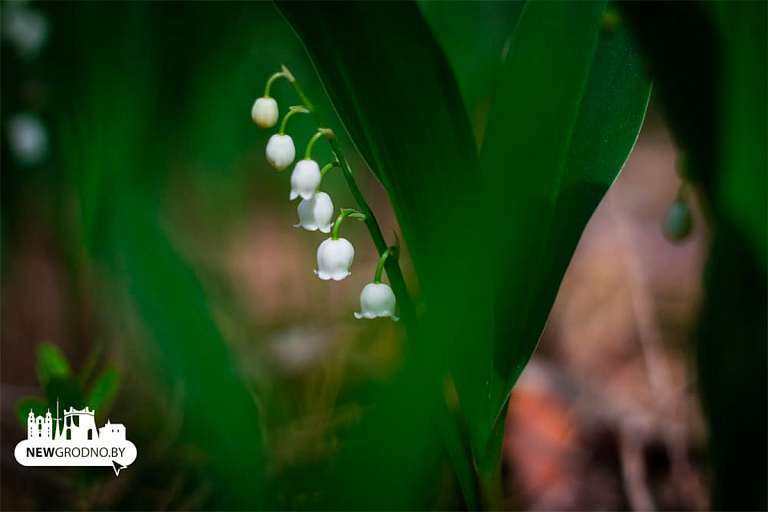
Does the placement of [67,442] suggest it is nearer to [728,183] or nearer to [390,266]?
[390,266]

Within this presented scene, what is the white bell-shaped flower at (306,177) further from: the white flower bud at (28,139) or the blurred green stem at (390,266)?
the white flower bud at (28,139)

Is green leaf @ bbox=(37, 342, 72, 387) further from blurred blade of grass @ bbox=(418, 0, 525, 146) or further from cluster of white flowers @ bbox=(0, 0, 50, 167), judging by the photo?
cluster of white flowers @ bbox=(0, 0, 50, 167)

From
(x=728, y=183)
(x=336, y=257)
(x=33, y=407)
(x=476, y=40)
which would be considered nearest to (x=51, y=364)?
(x=33, y=407)

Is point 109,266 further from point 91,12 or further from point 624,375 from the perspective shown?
point 624,375

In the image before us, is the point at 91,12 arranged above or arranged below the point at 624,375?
above

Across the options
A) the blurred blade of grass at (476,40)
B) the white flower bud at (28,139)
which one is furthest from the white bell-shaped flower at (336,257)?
the white flower bud at (28,139)

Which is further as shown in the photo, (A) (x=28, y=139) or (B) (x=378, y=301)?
(A) (x=28, y=139)

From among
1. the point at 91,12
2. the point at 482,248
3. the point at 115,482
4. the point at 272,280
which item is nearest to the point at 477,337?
the point at 482,248
